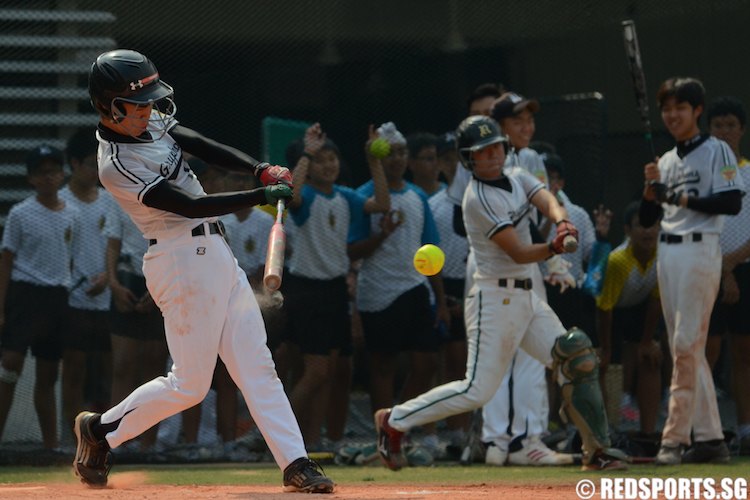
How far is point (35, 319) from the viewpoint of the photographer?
876 centimetres

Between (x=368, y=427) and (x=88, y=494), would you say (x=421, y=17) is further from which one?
(x=88, y=494)

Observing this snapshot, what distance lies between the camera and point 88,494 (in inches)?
228

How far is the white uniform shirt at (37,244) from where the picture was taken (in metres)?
8.73

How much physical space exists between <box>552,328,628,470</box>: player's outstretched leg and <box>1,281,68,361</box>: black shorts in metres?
3.55

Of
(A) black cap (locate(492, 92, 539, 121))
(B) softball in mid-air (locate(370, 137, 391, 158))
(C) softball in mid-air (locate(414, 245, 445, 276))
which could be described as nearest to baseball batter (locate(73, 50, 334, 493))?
(C) softball in mid-air (locate(414, 245, 445, 276))

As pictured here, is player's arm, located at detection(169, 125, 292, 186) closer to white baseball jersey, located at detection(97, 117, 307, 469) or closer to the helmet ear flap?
white baseball jersey, located at detection(97, 117, 307, 469)

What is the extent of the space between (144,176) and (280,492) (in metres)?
1.51

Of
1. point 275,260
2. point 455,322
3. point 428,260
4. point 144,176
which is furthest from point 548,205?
point 144,176

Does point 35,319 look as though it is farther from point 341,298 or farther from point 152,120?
point 152,120

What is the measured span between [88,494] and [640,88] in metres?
4.47

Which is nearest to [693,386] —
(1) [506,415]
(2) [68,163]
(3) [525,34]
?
(1) [506,415]

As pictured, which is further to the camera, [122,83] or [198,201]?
[122,83]

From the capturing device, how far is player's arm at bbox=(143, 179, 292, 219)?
18.0 ft

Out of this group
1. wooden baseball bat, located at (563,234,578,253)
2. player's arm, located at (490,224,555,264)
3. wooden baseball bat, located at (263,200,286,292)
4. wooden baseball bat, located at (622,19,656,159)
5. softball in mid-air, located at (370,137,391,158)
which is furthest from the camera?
softball in mid-air, located at (370,137,391,158)
